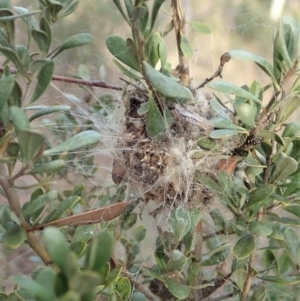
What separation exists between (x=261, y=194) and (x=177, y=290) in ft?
0.51

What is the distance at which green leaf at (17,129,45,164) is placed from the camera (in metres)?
0.32

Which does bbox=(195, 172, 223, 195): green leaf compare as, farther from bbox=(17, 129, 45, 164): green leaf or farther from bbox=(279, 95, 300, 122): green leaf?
bbox=(17, 129, 45, 164): green leaf

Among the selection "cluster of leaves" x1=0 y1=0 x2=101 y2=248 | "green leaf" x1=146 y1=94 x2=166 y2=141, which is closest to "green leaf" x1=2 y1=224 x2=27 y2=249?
"cluster of leaves" x1=0 y1=0 x2=101 y2=248

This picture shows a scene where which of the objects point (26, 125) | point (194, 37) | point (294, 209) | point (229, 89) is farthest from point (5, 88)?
Answer: point (194, 37)

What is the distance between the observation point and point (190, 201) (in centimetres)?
62

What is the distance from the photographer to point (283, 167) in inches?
19.3

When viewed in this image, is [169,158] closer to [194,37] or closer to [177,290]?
[177,290]

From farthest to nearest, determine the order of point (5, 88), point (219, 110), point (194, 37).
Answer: point (194, 37)
point (219, 110)
point (5, 88)

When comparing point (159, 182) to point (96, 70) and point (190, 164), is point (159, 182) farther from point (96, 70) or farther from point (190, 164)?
point (96, 70)

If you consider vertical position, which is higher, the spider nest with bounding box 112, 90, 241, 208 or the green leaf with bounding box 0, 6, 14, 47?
the green leaf with bounding box 0, 6, 14, 47

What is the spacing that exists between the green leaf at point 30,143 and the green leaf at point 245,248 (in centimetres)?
29

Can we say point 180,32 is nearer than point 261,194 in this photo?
No

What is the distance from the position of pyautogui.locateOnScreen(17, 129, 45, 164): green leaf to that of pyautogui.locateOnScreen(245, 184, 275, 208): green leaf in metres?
0.27

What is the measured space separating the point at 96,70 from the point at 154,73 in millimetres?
543
